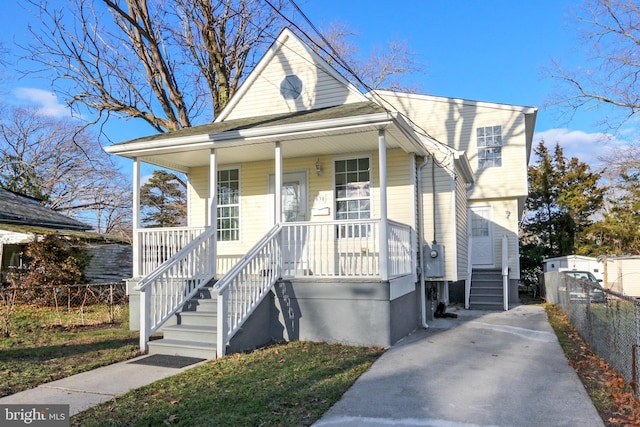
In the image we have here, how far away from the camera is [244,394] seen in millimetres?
4695

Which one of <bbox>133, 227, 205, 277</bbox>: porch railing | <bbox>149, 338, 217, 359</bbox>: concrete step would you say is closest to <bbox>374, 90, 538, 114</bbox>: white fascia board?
<bbox>133, 227, 205, 277</bbox>: porch railing

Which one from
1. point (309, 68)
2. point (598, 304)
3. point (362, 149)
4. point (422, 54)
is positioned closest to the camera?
point (598, 304)

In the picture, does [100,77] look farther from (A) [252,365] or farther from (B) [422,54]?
(B) [422,54]

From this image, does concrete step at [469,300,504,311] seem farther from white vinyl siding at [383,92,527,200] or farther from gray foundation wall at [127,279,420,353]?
gray foundation wall at [127,279,420,353]

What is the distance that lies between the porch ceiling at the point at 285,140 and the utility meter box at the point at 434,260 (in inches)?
78.0

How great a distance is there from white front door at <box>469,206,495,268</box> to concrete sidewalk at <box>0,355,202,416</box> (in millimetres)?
11917

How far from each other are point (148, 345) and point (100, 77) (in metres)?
13.0

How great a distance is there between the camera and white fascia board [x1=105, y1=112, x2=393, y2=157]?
7.36m

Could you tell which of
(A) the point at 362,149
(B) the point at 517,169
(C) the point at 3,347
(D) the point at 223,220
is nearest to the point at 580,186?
(B) the point at 517,169

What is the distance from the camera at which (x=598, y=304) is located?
6.90 metres

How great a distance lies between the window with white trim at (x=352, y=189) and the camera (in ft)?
31.8

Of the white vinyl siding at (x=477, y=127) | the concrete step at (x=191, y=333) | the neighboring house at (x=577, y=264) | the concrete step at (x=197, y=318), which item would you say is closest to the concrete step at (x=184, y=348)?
the concrete step at (x=191, y=333)

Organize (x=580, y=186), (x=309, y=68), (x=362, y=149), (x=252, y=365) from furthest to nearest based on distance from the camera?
(x=580, y=186), (x=309, y=68), (x=362, y=149), (x=252, y=365)

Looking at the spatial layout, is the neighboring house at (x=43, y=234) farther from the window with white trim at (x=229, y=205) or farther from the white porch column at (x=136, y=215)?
the window with white trim at (x=229, y=205)
